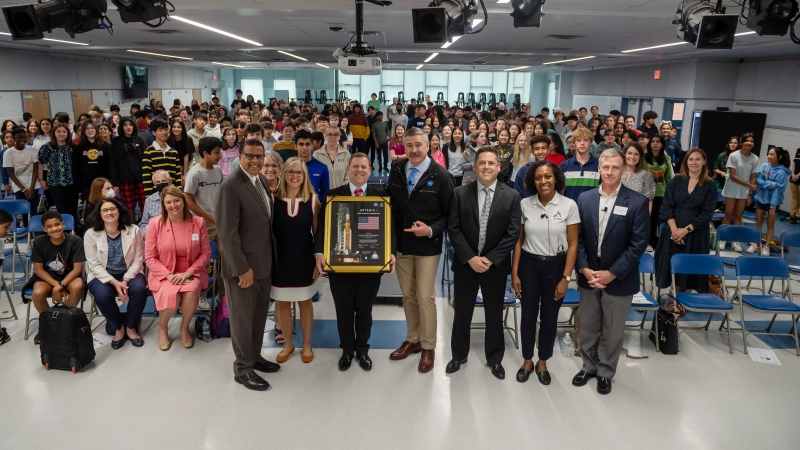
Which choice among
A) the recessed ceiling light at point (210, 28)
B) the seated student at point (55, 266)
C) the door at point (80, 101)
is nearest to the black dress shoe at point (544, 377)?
the seated student at point (55, 266)

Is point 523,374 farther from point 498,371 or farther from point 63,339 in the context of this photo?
point 63,339

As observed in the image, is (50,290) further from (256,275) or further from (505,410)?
(505,410)

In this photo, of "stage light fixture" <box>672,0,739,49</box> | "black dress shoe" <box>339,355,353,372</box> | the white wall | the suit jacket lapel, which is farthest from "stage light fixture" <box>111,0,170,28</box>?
the white wall

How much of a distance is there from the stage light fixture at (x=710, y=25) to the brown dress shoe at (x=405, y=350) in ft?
13.0

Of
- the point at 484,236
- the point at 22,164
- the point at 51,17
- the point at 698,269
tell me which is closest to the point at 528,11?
the point at 484,236

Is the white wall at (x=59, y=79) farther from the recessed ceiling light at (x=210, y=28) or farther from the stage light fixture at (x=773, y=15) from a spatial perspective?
the stage light fixture at (x=773, y=15)

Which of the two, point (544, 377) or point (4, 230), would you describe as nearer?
point (544, 377)

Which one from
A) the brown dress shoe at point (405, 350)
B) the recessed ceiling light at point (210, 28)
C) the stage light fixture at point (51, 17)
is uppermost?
the recessed ceiling light at point (210, 28)

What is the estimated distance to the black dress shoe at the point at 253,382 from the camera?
155 inches

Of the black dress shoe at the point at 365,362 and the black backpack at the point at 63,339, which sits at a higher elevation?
the black backpack at the point at 63,339

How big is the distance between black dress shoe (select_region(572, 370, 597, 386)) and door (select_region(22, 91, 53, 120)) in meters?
14.1

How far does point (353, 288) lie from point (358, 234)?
1.44ft

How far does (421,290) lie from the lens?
4.12m

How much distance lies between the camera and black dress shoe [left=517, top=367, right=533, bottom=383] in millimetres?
4086
